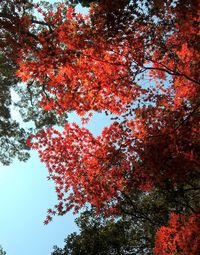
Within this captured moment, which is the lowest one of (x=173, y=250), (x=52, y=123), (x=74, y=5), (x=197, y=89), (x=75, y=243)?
(x=173, y=250)

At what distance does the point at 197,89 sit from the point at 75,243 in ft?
34.1

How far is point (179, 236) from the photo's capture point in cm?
1628

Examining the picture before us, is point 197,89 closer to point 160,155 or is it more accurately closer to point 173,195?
point 160,155

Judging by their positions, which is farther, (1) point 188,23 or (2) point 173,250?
(2) point 173,250

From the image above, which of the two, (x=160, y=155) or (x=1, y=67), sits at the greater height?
(x=1, y=67)

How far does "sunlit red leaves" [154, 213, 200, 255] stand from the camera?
1537cm

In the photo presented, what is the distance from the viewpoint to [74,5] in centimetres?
1886

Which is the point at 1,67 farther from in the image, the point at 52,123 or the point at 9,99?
the point at 52,123

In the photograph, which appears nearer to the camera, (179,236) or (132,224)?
(179,236)

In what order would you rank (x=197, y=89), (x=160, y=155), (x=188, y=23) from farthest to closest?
(x=197, y=89) → (x=160, y=155) → (x=188, y=23)

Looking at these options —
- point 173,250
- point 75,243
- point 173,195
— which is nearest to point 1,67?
point 75,243

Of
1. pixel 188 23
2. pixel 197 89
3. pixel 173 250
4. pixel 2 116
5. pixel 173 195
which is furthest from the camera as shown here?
pixel 2 116

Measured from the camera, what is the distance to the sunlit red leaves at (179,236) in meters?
15.4

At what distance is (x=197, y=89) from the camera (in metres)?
14.2
